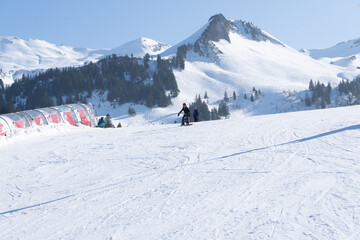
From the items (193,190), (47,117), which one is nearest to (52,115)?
(47,117)

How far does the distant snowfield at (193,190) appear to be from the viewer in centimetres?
623

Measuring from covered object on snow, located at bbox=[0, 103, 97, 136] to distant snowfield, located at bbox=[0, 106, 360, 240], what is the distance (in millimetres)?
8674

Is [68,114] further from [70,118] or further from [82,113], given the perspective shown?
[82,113]

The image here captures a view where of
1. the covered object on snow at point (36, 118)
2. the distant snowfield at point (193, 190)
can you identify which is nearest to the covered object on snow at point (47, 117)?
the covered object on snow at point (36, 118)

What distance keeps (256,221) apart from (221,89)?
18304 centimetres

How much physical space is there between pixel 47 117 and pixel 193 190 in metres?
21.6

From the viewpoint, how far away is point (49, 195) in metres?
9.31

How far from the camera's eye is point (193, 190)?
8.39 metres

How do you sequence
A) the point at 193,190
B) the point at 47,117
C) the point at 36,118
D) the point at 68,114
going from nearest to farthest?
1. the point at 193,190
2. the point at 36,118
3. the point at 47,117
4. the point at 68,114

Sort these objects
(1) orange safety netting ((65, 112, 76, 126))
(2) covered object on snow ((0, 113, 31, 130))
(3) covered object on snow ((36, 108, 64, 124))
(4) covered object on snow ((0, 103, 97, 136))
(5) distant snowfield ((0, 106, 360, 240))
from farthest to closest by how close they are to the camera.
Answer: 1. (1) orange safety netting ((65, 112, 76, 126))
2. (3) covered object on snow ((36, 108, 64, 124))
3. (2) covered object on snow ((0, 113, 31, 130))
4. (4) covered object on snow ((0, 103, 97, 136))
5. (5) distant snowfield ((0, 106, 360, 240))

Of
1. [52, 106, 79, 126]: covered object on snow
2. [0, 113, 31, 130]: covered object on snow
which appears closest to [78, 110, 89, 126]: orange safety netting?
[52, 106, 79, 126]: covered object on snow

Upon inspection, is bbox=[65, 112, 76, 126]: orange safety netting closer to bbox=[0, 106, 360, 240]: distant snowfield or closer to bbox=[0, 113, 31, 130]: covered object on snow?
bbox=[0, 113, 31, 130]: covered object on snow

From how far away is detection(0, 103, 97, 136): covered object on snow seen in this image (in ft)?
75.2

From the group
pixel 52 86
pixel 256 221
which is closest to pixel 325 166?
Answer: pixel 256 221
